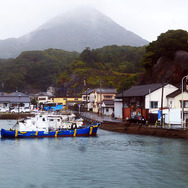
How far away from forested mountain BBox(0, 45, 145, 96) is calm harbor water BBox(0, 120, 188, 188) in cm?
7131

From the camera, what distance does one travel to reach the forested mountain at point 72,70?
383 feet

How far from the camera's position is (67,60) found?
174 m

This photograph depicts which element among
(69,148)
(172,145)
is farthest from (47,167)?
(172,145)

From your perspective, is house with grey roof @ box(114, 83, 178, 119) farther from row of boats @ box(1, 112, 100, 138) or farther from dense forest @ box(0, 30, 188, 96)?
dense forest @ box(0, 30, 188, 96)

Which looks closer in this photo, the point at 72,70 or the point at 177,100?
the point at 177,100

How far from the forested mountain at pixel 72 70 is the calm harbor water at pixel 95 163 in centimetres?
7131

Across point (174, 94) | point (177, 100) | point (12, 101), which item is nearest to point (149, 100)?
point (174, 94)

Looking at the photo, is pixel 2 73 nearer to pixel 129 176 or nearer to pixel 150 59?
pixel 150 59

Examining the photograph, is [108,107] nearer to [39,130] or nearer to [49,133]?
[49,133]

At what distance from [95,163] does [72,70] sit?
108 m

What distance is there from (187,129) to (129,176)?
16324 mm

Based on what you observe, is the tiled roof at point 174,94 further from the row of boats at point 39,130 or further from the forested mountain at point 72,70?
the forested mountain at point 72,70

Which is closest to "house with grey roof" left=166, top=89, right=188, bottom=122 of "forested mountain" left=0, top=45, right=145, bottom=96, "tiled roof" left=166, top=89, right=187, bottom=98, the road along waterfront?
"tiled roof" left=166, top=89, right=187, bottom=98

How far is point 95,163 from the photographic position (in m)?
24.1
